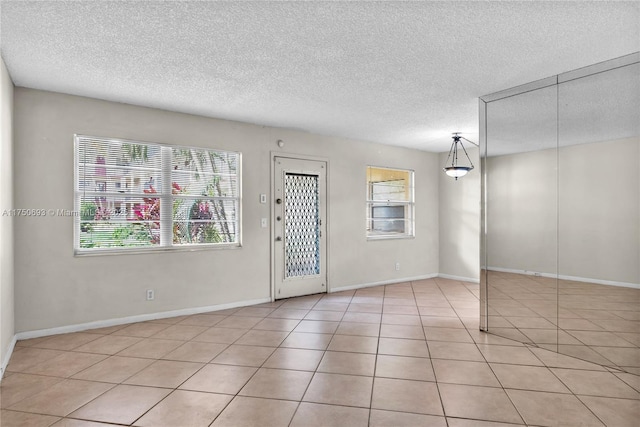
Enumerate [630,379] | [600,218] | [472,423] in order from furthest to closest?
[600,218], [630,379], [472,423]

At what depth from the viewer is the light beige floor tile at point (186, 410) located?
205 centimetres

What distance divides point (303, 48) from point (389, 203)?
4.09 m

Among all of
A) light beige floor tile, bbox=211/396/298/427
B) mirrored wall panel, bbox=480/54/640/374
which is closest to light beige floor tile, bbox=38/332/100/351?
light beige floor tile, bbox=211/396/298/427

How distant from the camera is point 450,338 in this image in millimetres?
3455

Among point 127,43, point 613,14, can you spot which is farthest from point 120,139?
point 613,14

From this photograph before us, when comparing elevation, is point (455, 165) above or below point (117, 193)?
above

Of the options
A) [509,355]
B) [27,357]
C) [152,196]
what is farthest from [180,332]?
[509,355]

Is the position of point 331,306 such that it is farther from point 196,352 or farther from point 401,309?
point 196,352

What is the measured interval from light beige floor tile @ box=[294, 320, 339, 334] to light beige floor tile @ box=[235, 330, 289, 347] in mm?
235

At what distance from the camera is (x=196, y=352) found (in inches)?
122

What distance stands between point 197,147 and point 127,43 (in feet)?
6.13

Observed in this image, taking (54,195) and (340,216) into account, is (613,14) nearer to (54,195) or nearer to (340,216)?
(340,216)

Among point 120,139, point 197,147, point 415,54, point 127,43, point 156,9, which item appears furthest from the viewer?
point 197,147

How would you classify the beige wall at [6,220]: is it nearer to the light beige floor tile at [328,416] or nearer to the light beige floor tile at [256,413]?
the light beige floor tile at [256,413]
